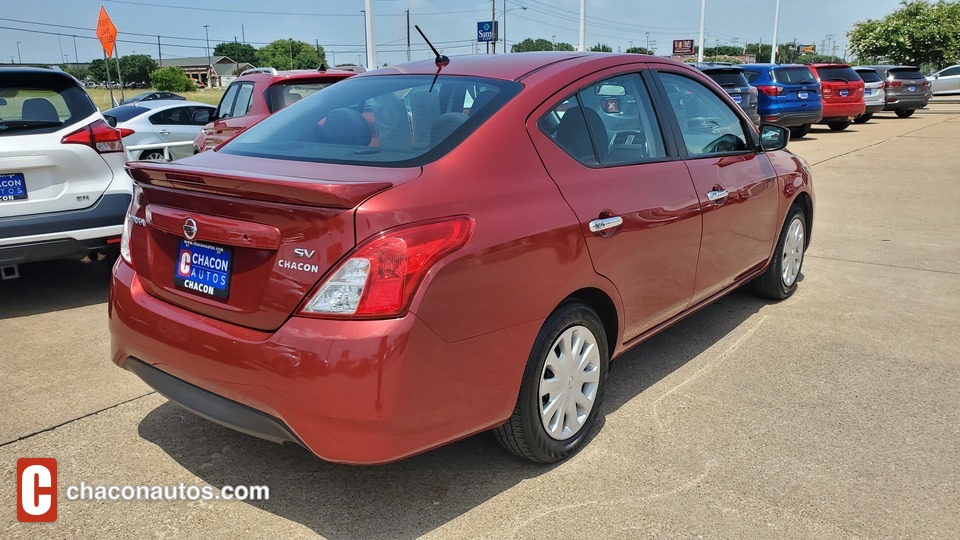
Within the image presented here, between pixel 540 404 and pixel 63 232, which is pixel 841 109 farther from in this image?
pixel 540 404

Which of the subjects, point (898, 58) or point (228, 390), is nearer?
point (228, 390)

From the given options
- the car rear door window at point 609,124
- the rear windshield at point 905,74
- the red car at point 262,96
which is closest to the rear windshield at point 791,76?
the rear windshield at point 905,74

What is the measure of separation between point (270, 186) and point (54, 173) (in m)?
3.44

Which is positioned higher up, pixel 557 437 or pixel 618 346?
pixel 618 346

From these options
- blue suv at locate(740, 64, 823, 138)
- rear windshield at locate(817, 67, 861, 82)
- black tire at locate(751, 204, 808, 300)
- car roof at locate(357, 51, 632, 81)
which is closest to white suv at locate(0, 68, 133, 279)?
car roof at locate(357, 51, 632, 81)

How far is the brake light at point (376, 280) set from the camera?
93.0 inches

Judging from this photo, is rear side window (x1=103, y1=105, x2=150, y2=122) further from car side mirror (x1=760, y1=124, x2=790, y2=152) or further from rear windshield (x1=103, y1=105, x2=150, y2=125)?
car side mirror (x1=760, y1=124, x2=790, y2=152)

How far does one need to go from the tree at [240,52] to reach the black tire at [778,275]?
12161cm

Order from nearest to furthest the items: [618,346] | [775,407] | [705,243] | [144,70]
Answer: [618,346] < [775,407] < [705,243] < [144,70]

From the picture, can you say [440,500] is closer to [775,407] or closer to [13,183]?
[775,407]

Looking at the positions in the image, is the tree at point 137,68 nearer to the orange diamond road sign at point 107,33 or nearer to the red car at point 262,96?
the orange diamond road sign at point 107,33

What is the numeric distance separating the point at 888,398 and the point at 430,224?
2.70 metres

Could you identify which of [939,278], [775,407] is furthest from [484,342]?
[939,278]

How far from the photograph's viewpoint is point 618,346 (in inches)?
136
